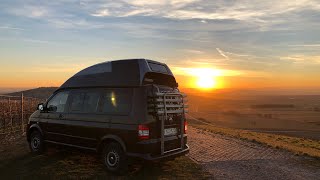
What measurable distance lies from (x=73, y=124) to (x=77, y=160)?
1222mm

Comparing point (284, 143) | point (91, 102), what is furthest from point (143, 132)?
point (284, 143)

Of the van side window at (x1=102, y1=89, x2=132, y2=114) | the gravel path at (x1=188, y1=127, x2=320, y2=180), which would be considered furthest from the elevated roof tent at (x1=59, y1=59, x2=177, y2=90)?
the gravel path at (x1=188, y1=127, x2=320, y2=180)

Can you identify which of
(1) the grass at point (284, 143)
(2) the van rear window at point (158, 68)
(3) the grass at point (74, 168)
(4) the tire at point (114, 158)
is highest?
(2) the van rear window at point (158, 68)

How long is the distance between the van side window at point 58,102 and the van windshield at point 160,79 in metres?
2.64

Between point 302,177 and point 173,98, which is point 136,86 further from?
point 302,177

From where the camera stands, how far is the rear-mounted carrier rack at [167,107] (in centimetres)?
880

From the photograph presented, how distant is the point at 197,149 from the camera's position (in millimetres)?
13672

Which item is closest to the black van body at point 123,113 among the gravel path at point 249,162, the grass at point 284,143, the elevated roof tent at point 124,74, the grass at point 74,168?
the elevated roof tent at point 124,74

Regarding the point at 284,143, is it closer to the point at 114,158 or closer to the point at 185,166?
the point at 185,166

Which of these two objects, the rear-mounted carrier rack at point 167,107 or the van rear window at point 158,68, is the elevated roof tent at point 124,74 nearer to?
the van rear window at point 158,68

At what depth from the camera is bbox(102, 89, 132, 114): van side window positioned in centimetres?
884

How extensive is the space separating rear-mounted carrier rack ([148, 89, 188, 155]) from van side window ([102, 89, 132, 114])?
532 mm

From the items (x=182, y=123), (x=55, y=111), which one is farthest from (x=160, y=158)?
(x=55, y=111)

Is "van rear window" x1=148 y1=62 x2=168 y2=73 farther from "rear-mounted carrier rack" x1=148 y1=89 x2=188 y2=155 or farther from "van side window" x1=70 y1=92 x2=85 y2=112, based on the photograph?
"van side window" x1=70 y1=92 x2=85 y2=112
